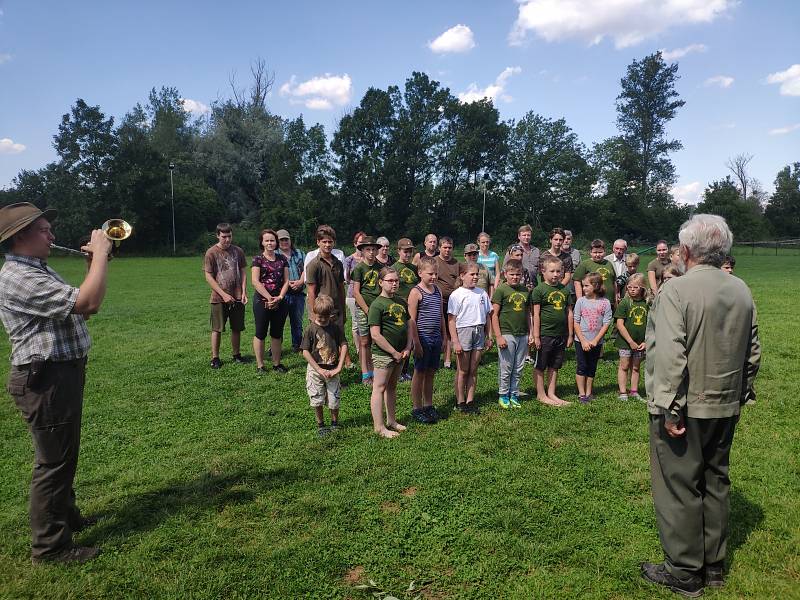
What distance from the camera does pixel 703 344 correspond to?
9.63ft

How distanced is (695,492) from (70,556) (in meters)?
3.93

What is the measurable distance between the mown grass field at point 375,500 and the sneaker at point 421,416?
0.17 m

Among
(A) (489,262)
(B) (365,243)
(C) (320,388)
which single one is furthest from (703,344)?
(A) (489,262)

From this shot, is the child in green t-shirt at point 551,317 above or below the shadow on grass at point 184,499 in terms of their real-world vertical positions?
above

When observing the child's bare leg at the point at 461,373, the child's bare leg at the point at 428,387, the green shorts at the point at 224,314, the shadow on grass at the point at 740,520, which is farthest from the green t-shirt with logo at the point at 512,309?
the green shorts at the point at 224,314

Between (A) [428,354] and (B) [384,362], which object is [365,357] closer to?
(A) [428,354]

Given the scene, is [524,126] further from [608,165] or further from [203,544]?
[203,544]

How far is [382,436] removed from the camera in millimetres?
5340

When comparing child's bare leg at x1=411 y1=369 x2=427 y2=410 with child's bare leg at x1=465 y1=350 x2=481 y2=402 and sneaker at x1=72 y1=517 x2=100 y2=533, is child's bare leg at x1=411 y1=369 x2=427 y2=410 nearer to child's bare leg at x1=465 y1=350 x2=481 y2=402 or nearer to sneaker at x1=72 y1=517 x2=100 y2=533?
child's bare leg at x1=465 y1=350 x2=481 y2=402

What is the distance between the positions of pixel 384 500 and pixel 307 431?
165 centimetres

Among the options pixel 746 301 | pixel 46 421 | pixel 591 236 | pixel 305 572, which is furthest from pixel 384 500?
pixel 591 236

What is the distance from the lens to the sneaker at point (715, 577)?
3.08 metres

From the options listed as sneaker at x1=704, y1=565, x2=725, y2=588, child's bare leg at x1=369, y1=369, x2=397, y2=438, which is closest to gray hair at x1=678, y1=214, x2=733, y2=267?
sneaker at x1=704, y1=565, x2=725, y2=588

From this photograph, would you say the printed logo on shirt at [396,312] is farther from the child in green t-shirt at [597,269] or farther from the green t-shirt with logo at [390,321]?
the child in green t-shirt at [597,269]
